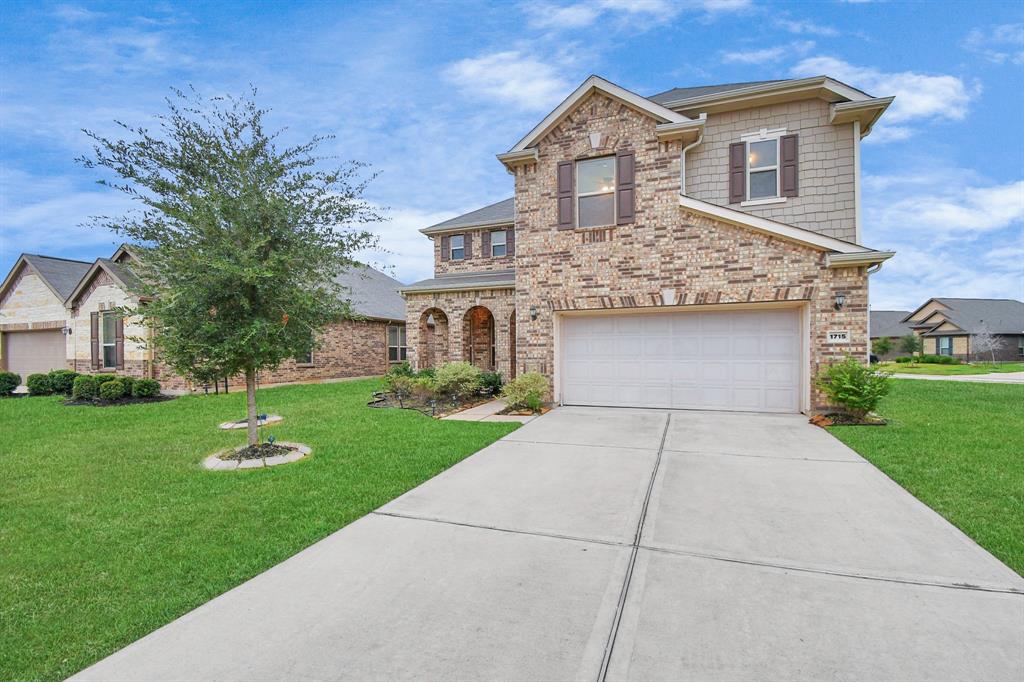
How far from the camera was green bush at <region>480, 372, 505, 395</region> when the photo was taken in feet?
41.7

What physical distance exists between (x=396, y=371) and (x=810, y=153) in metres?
12.0

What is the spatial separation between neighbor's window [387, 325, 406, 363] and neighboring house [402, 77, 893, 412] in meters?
12.3

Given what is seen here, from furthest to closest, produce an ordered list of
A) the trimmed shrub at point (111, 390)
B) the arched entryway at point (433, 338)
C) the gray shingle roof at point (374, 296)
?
1. the gray shingle roof at point (374, 296)
2. the arched entryway at point (433, 338)
3. the trimmed shrub at point (111, 390)

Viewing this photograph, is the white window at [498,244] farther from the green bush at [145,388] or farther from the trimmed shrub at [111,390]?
the trimmed shrub at [111,390]

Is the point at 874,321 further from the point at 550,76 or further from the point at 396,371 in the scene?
the point at 396,371

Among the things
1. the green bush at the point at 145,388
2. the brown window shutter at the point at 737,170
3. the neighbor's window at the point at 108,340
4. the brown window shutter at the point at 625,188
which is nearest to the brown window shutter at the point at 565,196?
the brown window shutter at the point at 625,188

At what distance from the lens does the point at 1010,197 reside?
1228 inches

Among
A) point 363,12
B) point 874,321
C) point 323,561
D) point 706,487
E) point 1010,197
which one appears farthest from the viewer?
point 874,321

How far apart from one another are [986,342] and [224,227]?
167ft

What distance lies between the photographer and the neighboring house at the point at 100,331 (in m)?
15.0

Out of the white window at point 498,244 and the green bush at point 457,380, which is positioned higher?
the white window at point 498,244

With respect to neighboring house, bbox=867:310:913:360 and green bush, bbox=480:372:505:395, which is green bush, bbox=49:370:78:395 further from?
neighboring house, bbox=867:310:913:360

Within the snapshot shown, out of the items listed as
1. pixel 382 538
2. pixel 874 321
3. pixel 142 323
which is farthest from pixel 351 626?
pixel 874 321

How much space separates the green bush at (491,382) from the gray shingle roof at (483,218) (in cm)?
628
